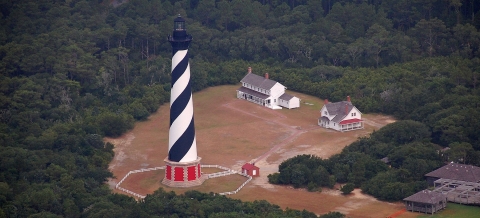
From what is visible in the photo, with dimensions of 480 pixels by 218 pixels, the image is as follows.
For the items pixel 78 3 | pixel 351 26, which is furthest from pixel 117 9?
pixel 351 26

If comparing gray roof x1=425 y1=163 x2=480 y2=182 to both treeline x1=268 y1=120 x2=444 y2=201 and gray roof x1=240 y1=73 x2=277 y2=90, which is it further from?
gray roof x1=240 y1=73 x2=277 y2=90

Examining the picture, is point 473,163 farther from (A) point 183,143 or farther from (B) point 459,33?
(B) point 459,33

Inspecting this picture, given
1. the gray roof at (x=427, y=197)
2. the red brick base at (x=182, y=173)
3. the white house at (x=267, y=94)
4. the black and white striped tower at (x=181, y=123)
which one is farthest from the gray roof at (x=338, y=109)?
the gray roof at (x=427, y=197)

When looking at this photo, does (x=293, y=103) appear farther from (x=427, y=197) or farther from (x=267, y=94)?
(x=427, y=197)

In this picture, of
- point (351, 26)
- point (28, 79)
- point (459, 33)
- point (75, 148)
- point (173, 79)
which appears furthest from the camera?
point (351, 26)

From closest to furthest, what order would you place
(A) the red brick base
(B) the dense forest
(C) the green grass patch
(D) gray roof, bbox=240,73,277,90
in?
(C) the green grass patch < (B) the dense forest < (A) the red brick base < (D) gray roof, bbox=240,73,277,90

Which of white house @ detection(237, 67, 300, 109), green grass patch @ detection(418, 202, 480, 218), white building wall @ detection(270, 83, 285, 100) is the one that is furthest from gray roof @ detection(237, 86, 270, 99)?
green grass patch @ detection(418, 202, 480, 218)

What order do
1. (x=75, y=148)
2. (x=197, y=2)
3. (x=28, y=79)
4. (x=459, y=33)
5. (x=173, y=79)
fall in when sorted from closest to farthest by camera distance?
(x=173, y=79) → (x=75, y=148) → (x=28, y=79) → (x=459, y=33) → (x=197, y=2)

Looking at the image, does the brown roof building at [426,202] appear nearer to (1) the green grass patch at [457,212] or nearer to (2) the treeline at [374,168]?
(1) the green grass patch at [457,212]
